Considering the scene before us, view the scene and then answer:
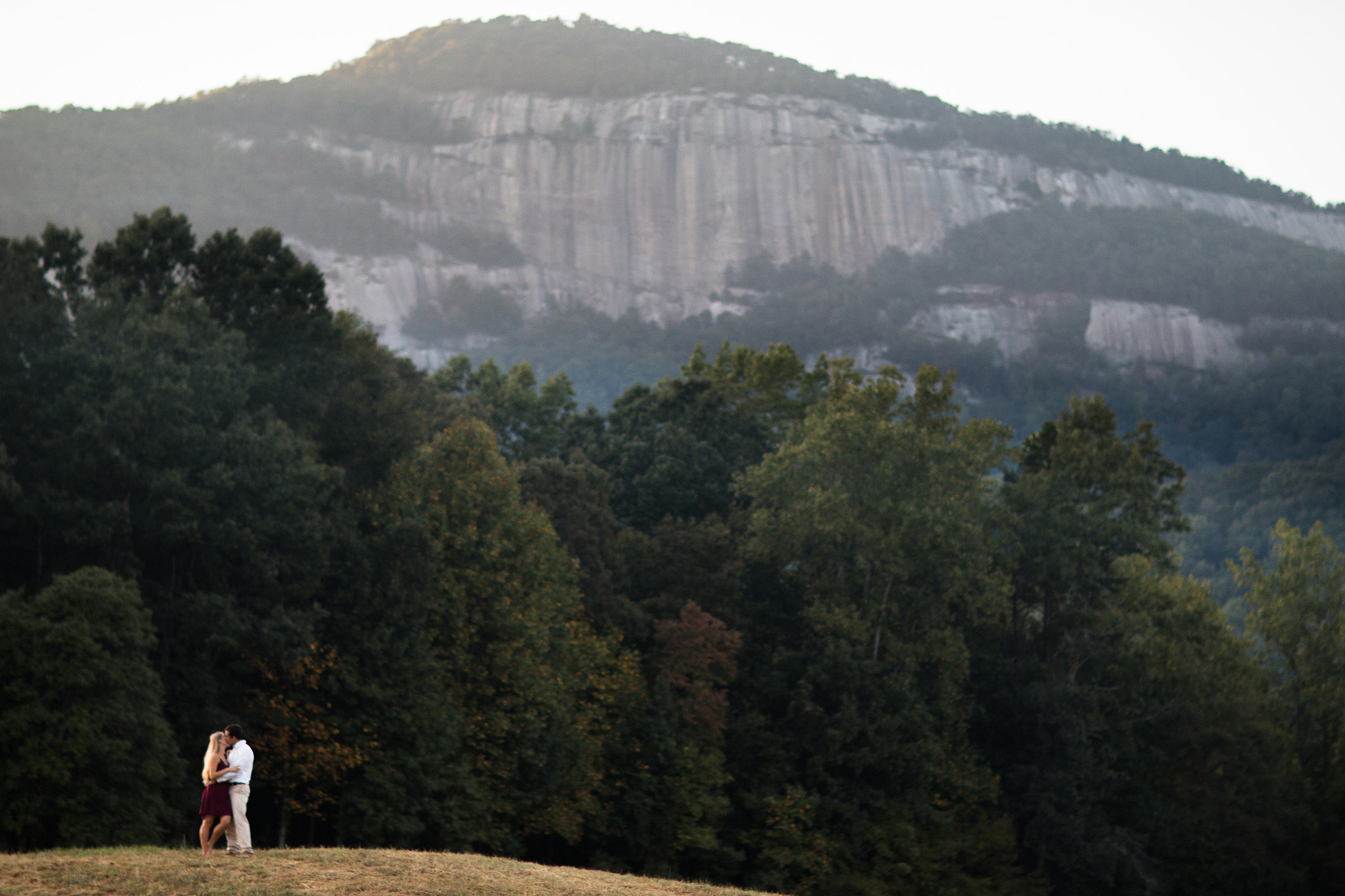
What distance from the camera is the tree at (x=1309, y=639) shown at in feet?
199

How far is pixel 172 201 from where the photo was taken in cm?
19812

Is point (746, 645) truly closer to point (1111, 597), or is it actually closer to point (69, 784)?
point (1111, 597)

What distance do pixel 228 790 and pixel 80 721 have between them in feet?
30.7

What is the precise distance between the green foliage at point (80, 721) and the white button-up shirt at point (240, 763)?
30.6 feet

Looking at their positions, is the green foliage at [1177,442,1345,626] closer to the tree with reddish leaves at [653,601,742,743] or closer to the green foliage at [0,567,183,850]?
the tree with reddish leaves at [653,601,742,743]

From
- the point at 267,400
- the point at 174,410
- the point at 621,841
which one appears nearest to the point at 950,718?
the point at 621,841

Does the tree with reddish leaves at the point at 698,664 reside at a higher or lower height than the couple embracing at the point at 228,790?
lower

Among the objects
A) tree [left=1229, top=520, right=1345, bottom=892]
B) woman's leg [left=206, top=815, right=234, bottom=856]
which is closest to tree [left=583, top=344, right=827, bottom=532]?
tree [left=1229, top=520, right=1345, bottom=892]

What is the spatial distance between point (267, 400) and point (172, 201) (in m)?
177

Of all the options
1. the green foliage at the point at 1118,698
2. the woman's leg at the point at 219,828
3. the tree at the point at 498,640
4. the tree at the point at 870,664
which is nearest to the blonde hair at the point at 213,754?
the woman's leg at the point at 219,828

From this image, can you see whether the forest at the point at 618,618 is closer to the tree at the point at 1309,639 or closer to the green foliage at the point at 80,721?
the green foliage at the point at 80,721

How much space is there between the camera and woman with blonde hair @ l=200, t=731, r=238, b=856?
17.6 meters

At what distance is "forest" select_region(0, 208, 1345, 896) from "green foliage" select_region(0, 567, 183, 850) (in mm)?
81

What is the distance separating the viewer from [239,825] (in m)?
18.5
